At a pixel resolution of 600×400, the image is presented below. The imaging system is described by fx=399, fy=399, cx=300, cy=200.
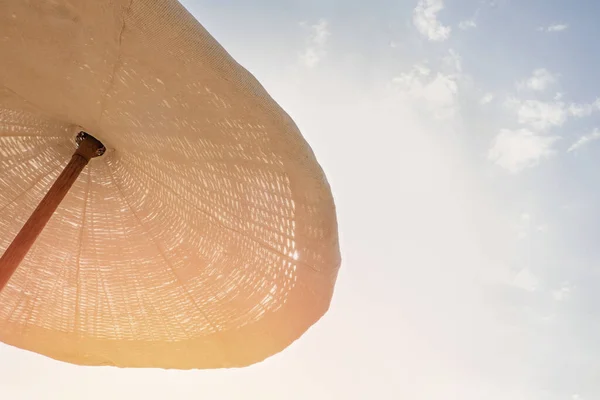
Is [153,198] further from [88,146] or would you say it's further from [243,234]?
[243,234]

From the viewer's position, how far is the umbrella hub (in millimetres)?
1945

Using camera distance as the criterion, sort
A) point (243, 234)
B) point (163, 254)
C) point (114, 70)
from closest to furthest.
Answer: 1. point (114, 70)
2. point (243, 234)
3. point (163, 254)

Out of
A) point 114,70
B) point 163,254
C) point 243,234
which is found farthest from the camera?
point 163,254

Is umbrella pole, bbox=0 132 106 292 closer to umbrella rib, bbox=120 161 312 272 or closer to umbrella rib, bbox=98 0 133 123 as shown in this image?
umbrella rib, bbox=98 0 133 123

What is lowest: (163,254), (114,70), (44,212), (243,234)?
(44,212)

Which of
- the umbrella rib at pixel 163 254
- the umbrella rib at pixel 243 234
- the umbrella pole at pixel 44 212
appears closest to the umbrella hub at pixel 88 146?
the umbrella pole at pixel 44 212

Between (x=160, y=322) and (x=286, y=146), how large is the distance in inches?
48.1

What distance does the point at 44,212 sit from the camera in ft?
5.04

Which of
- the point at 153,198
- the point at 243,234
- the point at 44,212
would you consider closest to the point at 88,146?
the point at 153,198

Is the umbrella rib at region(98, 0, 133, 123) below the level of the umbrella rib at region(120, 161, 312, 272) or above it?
above

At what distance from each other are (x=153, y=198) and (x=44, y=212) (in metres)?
0.67

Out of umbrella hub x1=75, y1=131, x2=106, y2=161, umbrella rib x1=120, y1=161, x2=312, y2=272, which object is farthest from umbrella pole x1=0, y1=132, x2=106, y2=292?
umbrella rib x1=120, y1=161, x2=312, y2=272

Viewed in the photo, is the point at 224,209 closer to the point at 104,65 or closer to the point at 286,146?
the point at 286,146

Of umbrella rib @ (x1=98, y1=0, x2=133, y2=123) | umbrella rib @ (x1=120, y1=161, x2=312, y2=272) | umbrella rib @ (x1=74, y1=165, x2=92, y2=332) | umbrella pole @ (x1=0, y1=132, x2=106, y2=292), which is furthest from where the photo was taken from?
umbrella rib @ (x1=74, y1=165, x2=92, y2=332)
